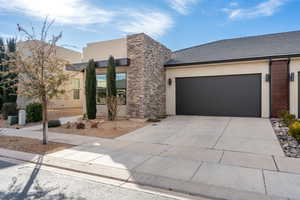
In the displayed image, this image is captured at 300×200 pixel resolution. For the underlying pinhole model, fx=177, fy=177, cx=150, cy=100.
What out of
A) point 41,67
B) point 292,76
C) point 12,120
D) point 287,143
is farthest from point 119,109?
point 292,76

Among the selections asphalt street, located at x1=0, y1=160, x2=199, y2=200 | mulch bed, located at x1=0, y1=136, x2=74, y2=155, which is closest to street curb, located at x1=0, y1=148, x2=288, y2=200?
asphalt street, located at x1=0, y1=160, x2=199, y2=200

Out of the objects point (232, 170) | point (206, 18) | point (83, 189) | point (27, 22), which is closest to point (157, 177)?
point (83, 189)

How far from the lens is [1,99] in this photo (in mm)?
13586

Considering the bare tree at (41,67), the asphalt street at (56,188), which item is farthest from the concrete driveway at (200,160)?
the bare tree at (41,67)

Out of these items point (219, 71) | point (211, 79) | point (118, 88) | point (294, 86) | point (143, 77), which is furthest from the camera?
point (118, 88)

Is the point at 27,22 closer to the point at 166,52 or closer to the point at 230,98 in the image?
the point at 166,52

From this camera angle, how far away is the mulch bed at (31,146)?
531 cm

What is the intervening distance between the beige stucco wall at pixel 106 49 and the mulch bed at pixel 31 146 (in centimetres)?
1016

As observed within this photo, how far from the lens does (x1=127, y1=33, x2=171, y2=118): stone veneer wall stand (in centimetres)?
1057

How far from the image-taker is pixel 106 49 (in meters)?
15.4

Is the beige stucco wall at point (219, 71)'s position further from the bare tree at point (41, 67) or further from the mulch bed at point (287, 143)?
the bare tree at point (41, 67)

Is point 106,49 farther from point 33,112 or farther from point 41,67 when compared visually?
point 41,67

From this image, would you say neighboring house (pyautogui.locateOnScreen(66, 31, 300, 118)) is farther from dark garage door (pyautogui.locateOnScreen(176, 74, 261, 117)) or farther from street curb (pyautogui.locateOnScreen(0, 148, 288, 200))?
street curb (pyautogui.locateOnScreen(0, 148, 288, 200))

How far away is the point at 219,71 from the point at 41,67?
31.1ft
